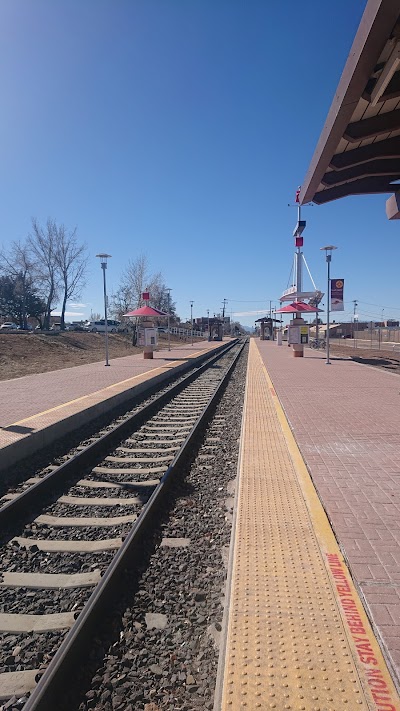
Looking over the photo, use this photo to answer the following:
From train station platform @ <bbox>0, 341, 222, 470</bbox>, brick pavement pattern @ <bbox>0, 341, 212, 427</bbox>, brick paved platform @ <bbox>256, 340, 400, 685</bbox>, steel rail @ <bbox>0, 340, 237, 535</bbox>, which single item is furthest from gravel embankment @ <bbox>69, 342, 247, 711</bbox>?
brick pavement pattern @ <bbox>0, 341, 212, 427</bbox>

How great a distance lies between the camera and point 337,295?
20.2 m

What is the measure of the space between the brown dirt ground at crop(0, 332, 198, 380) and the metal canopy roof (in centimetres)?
1290

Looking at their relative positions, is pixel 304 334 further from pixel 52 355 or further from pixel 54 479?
pixel 54 479

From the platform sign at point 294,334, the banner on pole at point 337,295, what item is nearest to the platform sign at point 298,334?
the platform sign at point 294,334

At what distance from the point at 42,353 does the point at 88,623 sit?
26.2 metres

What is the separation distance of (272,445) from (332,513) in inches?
90.1

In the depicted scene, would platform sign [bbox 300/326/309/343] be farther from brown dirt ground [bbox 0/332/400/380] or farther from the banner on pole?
the banner on pole

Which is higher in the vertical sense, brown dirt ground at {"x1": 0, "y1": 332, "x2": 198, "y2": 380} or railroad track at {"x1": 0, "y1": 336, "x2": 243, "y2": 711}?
brown dirt ground at {"x1": 0, "y1": 332, "x2": 198, "y2": 380}

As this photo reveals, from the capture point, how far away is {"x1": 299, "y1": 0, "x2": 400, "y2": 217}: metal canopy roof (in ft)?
14.5

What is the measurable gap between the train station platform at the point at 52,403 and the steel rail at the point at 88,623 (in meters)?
2.82

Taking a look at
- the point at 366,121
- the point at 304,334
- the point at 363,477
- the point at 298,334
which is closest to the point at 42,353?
the point at 298,334

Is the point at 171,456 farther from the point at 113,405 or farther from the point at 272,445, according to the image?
the point at 113,405

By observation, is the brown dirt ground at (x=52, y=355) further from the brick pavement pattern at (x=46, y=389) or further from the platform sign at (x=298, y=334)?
the platform sign at (x=298, y=334)

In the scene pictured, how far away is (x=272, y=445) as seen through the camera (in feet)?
20.4
